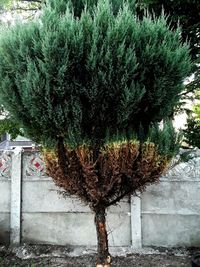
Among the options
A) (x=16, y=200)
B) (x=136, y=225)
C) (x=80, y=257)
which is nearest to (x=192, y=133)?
(x=136, y=225)

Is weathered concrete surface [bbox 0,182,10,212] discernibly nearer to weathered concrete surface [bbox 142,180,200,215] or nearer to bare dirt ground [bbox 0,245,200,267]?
bare dirt ground [bbox 0,245,200,267]

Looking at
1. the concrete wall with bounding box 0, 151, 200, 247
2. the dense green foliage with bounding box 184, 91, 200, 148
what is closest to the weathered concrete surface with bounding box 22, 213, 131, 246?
the concrete wall with bounding box 0, 151, 200, 247

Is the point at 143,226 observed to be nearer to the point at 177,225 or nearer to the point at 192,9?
the point at 177,225

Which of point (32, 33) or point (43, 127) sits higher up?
point (32, 33)

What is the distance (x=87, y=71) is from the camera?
11.0 ft

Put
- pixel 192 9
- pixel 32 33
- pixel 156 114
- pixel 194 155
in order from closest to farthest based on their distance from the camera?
pixel 32 33 → pixel 156 114 → pixel 194 155 → pixel 192 9

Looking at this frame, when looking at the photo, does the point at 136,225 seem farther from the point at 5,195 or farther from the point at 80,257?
the point at 5,195

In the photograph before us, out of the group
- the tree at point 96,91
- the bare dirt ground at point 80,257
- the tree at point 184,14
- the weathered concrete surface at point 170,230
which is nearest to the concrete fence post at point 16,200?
the bare dirt ground at point 80,257

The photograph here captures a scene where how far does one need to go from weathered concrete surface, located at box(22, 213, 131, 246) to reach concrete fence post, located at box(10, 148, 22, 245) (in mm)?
102

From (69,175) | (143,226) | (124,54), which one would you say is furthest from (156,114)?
(143,226)

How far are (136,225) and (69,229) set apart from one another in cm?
108

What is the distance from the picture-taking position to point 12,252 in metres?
4.96

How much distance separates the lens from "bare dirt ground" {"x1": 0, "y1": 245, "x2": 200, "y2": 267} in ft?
14.9

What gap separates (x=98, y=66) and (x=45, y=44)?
0.58 meters
